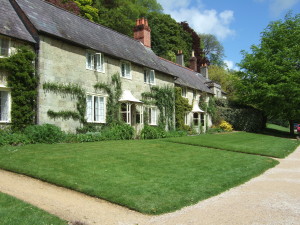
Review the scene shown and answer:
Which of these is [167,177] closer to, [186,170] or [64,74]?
[186,170]

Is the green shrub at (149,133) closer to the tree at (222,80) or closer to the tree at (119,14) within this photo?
the tree at (119,14)

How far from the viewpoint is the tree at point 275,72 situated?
28734mm

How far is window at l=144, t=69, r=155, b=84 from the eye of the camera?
22.5m

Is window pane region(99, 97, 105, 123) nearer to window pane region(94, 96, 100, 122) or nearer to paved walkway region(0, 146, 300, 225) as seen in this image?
window pane region(94, 96, 100, 122)

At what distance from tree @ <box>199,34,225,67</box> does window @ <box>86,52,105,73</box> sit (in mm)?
53683

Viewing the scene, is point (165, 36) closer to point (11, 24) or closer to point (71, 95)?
point (71, 95)

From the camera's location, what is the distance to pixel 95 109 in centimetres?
1788

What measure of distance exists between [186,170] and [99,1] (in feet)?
136

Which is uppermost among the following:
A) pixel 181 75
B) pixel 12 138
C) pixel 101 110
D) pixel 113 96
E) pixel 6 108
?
pixel 181 75

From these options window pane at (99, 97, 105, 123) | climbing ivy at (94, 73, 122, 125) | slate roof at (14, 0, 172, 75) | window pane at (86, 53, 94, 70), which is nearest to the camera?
slate roof at (14, 0, 172, 75)

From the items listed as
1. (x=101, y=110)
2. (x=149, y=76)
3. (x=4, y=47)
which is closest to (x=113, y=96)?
(x=101, y=110)

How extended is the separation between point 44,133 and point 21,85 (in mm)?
2526

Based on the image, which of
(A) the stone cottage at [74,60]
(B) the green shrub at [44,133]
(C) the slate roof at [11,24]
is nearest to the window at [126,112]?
(A) the stone cottage at [74,60]

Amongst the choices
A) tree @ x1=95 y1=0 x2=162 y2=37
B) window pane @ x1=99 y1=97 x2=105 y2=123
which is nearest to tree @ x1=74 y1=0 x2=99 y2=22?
tree @ x1=95 y1=0 x2=162 y2=37
